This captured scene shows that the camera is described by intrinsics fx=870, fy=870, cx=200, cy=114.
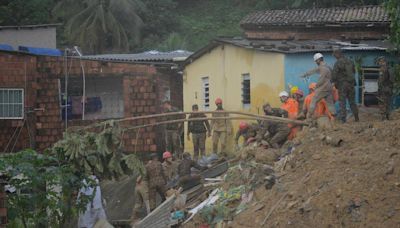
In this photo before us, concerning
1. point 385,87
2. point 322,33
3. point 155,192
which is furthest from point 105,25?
point 385,87

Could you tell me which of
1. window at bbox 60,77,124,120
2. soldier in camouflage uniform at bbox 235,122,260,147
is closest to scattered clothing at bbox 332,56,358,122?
soldier in camouflage uniform at bbox 235,122,260,147

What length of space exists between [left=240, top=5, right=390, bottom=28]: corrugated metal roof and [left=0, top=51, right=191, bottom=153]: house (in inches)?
222

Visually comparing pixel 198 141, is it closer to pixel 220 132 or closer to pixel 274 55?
pixel 220 132

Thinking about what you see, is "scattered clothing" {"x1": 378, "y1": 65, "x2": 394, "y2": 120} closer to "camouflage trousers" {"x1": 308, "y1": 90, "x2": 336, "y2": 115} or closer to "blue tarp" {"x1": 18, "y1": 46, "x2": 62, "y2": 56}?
"camouflage trousers" {"x1": 308, "y1": 90, "x2": 336, "y2": 115}

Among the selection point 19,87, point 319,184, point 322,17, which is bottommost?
point 319,184

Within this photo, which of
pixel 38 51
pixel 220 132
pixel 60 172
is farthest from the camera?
pixel 38 51

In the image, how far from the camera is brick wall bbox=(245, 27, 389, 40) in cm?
2856

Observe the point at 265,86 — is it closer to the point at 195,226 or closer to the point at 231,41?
the point at 231,41

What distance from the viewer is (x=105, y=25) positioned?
41.6 meters

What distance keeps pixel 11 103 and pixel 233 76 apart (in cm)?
675

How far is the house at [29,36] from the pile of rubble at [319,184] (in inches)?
622

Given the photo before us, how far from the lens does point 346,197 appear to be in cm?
1516

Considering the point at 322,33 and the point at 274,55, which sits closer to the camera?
the point at 274,55

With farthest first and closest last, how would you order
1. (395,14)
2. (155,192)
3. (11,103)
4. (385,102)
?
1. (11,103)
2. (395,14)
3. (385,102)
4. (155,192)
